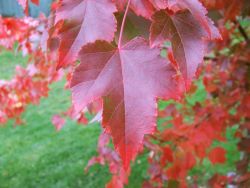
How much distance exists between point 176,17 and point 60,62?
0.75 ft

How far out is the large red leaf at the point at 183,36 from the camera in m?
0.70

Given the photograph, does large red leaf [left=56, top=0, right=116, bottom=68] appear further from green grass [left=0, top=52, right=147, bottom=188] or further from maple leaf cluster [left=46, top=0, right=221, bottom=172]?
green grass [left=0, top=52, right=147, bottom=188]

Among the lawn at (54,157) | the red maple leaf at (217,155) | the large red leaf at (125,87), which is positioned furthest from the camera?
the lawn at (54,157)

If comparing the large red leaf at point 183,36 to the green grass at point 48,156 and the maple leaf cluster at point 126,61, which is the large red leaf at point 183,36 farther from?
Result: the green grass at point 48,156

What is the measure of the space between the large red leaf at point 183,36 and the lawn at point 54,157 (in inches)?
108

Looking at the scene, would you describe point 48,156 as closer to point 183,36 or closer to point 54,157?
point 54,157

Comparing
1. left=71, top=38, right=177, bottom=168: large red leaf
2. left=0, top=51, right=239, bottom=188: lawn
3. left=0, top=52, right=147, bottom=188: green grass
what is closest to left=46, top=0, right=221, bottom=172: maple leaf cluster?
left=71, top=38, right=177, bottom=168: large red leaf

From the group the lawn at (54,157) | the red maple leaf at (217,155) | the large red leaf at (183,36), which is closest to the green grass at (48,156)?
the lawn at (54,157)

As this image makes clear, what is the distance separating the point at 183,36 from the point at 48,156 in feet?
12.4

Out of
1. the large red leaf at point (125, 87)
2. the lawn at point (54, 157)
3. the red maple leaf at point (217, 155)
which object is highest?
the large red leaf at point (125, 87)

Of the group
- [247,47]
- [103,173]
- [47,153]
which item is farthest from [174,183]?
[47,153]

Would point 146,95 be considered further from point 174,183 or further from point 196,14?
point 174,183

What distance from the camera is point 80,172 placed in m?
3.96

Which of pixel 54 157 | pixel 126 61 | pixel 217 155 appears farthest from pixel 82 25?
pixel 54 157
